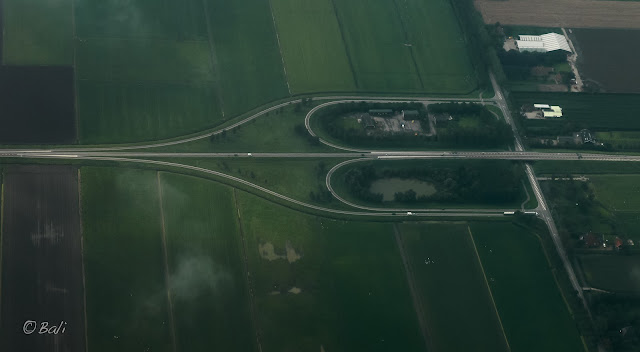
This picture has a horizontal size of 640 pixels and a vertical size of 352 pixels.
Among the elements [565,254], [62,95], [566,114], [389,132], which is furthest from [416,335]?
[62,95]

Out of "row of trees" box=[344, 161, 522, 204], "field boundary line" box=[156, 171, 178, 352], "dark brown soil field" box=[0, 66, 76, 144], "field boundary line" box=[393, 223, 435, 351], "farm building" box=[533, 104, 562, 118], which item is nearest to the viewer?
"field boundary line" box=[156, 171, 178, 352]

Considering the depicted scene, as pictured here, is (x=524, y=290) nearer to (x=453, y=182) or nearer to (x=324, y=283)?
(x=453, y=182)

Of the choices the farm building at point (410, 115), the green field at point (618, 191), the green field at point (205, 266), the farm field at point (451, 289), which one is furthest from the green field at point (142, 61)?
the green field at point (618, 191)

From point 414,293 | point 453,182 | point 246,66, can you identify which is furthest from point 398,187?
point 246,66

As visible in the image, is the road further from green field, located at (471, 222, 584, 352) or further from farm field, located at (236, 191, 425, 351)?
farm field, located at (236, 191, 425, 351)

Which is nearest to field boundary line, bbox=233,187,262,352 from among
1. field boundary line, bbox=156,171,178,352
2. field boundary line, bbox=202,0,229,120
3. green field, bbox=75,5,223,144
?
field boundary line, bbox=156,171,178,352
